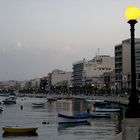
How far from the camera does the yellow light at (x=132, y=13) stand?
13.3 meters

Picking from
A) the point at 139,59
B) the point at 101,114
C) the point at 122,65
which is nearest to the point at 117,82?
the point at 122,65

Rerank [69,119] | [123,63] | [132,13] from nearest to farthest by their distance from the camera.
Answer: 1. [132,13]
2. [69,119]
3. [123,63]

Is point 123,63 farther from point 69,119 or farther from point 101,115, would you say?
point 69,119

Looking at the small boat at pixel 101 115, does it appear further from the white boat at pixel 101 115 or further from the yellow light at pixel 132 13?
the yellow light at pixel 132 13

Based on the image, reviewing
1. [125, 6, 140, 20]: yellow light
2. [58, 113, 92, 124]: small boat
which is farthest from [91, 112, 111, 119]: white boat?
[125, 6, 140, 20]: yellow light

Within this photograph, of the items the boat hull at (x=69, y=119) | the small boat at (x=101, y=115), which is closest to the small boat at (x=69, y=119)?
the boat hull at (x=69, y=119)

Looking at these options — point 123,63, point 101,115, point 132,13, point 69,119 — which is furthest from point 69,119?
point 123,63

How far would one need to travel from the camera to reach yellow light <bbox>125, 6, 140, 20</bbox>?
13.3 metres

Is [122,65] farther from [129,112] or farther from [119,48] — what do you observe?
[129,112]

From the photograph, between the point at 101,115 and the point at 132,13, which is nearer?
the point at 132,13

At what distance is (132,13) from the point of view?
13.4 metres

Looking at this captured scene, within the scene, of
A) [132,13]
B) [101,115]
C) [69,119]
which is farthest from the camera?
[101,115]

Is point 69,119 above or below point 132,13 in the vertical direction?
below

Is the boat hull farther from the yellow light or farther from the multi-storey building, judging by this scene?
the multi-storey building
